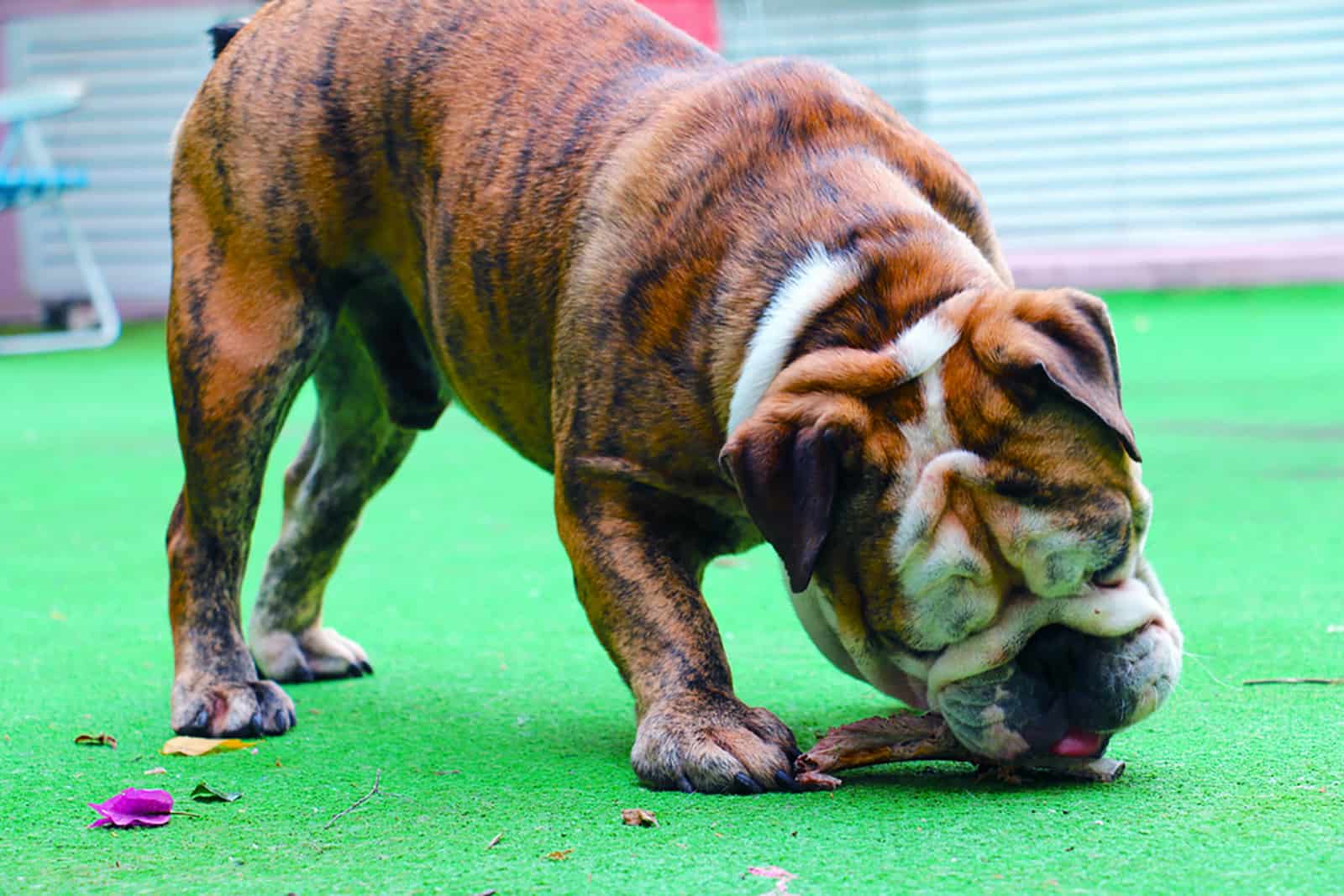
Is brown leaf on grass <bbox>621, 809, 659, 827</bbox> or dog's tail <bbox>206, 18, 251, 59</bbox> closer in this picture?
brown leaf on grass <bbox>621, 809, 659, 827</bbox>

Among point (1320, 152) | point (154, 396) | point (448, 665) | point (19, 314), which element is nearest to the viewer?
point (448, 665)

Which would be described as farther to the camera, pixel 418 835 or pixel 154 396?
pixel 154 396

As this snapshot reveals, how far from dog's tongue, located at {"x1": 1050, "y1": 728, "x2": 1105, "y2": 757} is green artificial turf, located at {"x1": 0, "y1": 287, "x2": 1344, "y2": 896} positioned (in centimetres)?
7

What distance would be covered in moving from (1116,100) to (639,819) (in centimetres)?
1441

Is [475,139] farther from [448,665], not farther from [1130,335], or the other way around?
[1130,335]

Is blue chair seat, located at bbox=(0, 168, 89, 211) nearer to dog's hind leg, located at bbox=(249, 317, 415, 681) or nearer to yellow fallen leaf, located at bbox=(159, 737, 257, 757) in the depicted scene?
dog's hind leg, located at bbox=(249, 317, 415, 681)

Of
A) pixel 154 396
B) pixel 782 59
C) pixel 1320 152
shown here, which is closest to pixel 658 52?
pixel 782 59

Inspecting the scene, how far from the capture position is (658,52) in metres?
3.64

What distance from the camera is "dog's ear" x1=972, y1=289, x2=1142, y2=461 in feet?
8.61

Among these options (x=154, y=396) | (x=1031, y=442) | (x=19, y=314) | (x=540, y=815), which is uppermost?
(x=1031, y=442)

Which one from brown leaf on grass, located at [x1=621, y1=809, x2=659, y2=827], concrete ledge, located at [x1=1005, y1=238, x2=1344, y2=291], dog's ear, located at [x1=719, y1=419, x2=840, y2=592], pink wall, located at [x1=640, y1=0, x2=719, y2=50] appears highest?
dog's ear, located at [x1=719, y1=419, x2=840, y2=592]

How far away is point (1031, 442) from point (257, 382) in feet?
5.69

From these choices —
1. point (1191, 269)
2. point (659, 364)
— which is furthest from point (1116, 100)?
point (659, 364)

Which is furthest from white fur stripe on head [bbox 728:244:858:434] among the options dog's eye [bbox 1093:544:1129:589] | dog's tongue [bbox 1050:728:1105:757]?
dog's tongue [bbox 1050:728:1105:757]
